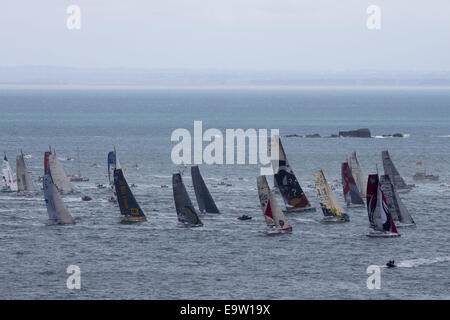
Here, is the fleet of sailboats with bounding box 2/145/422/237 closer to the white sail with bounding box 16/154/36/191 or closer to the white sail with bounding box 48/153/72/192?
the white sail with bounding box 48/153/72/192

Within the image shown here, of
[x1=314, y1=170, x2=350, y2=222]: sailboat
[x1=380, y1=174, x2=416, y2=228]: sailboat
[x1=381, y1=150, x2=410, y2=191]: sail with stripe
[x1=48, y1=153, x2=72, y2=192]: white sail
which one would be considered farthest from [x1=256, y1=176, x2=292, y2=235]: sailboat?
[x1=48, y1=153, x2=72, y2=192]: white sail

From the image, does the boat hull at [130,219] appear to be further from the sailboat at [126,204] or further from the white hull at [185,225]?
the white hull at [185,225]

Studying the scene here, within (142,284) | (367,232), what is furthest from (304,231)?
(142,284)

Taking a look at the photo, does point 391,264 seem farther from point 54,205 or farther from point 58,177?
point 58,177

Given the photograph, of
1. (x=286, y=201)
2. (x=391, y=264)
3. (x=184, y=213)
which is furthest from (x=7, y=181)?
(x=391, y=264)

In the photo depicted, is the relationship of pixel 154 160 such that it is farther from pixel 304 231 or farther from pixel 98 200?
pixel 304 231

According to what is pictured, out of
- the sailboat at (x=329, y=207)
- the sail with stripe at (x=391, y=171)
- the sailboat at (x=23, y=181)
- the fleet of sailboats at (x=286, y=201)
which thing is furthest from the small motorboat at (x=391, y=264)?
the sailboat at (x=23, y=181)
